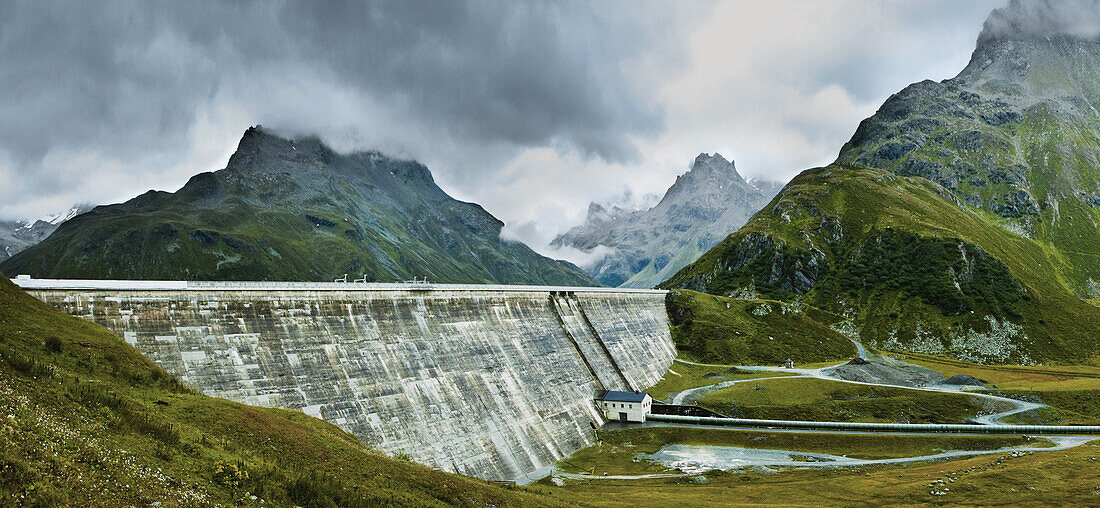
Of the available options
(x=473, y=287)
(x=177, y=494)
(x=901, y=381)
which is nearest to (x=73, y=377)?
(x=177, y=494)

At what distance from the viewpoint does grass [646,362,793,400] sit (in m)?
128

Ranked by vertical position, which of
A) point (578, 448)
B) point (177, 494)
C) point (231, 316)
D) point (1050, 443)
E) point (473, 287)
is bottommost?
point (1050, 443)

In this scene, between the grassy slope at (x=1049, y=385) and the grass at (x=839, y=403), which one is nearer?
the grassy slope at (x=1049, y=385)

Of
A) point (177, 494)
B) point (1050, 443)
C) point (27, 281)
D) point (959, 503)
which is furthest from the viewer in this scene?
point (1050, 443)

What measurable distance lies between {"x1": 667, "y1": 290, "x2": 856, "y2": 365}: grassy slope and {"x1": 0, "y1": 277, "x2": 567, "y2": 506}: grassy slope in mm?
127452

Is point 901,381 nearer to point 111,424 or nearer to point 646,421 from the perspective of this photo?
point 646,421

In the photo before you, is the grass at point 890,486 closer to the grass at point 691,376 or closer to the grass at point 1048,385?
the grass at point 1048,385

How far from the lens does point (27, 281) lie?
49969mm

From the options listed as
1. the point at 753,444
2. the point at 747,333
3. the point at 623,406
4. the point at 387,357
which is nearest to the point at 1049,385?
the point at 747,333

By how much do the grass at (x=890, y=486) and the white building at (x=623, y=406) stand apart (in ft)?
80.0

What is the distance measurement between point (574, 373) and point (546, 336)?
27.7ft

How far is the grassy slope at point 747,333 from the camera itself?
16138 centimetres

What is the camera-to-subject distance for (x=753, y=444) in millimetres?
90688

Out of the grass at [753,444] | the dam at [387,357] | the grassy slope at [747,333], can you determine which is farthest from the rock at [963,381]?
the dam at [387,357]
